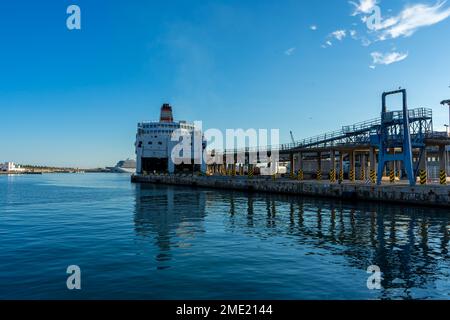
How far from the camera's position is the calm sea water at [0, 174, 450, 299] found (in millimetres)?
10164

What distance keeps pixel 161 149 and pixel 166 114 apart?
1509cm

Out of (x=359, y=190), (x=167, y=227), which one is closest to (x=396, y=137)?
(x=359, y=190)

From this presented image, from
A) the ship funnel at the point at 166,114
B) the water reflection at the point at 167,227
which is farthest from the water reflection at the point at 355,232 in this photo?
the ship funnel at the point at 166,114

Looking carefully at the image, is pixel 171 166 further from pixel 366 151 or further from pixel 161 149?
pixel 366 151

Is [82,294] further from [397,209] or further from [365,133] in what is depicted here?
[365,133]

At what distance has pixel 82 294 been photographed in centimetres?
980

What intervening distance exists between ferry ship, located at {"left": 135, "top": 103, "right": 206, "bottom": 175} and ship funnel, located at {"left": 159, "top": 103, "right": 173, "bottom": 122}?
263cm

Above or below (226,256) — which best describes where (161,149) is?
above

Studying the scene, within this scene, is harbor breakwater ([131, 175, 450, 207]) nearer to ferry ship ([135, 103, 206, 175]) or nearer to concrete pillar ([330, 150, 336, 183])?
concrete pillar ([330, 150, 336, 183])

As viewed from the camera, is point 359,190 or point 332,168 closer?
point 359,190

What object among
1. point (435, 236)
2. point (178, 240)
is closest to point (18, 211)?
point (178, 240)

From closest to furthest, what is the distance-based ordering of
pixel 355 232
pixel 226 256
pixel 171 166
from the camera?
pixel 226 256, pixel 355 232, pixel 171 166

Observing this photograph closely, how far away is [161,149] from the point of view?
9138 centimetres
